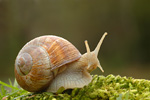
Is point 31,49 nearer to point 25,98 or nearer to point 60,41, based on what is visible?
point 60,41

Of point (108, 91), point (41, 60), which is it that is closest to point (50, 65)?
point (41, 60)

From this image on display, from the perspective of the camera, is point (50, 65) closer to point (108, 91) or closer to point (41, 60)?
point (41, 60)

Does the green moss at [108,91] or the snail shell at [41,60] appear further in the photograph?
the snail shell at [41,60]

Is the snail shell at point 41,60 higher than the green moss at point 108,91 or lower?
higher

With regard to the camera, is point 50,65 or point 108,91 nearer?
point 108,91

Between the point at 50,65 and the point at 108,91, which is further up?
the point at 50,65
